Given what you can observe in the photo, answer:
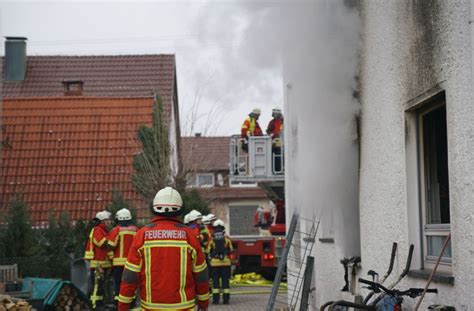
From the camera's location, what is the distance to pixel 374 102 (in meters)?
7.89

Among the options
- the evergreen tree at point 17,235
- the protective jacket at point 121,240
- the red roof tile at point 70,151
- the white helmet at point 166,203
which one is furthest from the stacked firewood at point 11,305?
the red roof tile at point 70,151

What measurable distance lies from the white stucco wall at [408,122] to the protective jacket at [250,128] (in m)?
11.3

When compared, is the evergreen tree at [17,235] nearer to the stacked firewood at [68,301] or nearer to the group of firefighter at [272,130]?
the stacked firewood at [68,301]

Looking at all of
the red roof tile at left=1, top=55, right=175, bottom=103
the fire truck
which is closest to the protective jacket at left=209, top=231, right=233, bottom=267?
the fire truck

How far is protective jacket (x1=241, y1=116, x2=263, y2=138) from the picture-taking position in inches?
776

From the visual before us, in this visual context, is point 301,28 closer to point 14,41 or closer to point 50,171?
point 50,171

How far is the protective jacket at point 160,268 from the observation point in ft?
22.3

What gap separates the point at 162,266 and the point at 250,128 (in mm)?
13111

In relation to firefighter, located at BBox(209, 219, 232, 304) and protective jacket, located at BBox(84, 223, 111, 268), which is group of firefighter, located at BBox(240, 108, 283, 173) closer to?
firefighter, located at BBox(209, 219, 232, 304)

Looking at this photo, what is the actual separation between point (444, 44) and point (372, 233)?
258cm

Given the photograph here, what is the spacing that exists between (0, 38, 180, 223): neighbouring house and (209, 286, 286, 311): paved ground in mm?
4627

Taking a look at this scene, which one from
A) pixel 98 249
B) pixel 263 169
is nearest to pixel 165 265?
pixel 98 249

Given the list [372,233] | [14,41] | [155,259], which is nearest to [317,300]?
[372,233]

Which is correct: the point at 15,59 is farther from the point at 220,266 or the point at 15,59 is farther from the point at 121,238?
the point at 121,238
